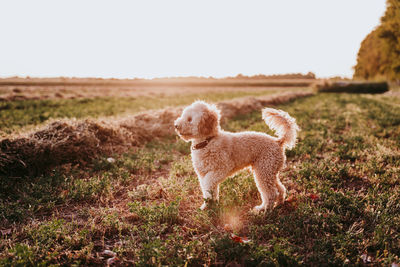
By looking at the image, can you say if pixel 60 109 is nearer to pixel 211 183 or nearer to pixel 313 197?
pixel 211 183

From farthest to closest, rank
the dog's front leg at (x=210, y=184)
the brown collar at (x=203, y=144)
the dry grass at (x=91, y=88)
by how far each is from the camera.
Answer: the dry grass at (x=91, y=88) → the brown collar at (x=203, y=144) → the dog's front leg at (x=210, y=184)

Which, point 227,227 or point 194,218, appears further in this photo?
point 194,218

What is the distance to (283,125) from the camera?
13.5ft

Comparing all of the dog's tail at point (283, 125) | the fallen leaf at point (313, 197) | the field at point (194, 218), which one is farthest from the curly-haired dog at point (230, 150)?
the fallen leaf at point (313, 197)

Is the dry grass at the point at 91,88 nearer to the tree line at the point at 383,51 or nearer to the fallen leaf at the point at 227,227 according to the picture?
the tree line at the point at 383,51

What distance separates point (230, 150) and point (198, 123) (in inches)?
26.4

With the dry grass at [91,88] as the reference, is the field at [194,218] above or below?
below

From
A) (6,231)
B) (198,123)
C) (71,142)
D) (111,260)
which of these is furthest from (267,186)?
(71,142)

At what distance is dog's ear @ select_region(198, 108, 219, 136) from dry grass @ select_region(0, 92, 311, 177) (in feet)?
13.2

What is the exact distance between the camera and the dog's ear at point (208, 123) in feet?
12.6

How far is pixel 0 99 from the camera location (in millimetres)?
19422

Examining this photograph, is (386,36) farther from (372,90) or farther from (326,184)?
(326,184)

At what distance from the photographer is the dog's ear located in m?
3.84

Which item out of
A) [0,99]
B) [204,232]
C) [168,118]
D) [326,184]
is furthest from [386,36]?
[0,99]
